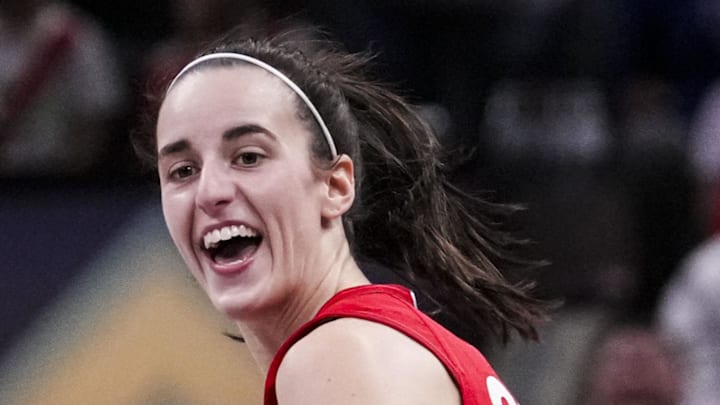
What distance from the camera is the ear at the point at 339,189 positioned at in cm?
266

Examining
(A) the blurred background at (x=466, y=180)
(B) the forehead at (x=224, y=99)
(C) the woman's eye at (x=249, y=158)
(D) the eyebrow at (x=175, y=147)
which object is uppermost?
(B) the forehead at (x=224, y=99)

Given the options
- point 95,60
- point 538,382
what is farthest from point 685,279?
point 95,60

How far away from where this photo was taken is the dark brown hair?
292cm

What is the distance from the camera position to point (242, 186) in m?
2.53

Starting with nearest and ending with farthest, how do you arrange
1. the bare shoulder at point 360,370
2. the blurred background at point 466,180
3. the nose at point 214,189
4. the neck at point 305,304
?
the bare shoulder at point 360,370 → the nose at point 214,189 → the neck at point 305,304 → the blurred background at point 466,180

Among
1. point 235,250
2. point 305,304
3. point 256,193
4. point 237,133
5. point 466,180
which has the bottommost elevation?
point 466,180

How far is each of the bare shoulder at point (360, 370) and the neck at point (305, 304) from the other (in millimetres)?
338

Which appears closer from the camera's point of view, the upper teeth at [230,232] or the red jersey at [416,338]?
the red jersey at [416,338]

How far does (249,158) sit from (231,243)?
172mm

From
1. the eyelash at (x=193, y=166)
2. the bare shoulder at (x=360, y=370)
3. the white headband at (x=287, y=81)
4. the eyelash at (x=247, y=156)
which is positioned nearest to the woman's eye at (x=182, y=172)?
the eyelash at (x=193, y=166)

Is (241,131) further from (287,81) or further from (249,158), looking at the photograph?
(287,81)

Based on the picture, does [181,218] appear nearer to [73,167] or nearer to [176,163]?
[176,163]

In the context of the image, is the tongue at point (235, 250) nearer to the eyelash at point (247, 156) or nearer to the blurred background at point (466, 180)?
the eyelash at point (247, 156)

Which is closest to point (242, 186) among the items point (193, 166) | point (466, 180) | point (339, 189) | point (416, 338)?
point (193, 166)
